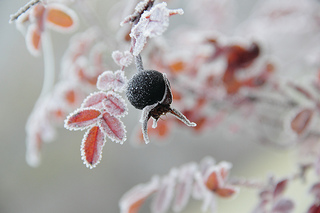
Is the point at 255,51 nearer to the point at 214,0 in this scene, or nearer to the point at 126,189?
the point at 214,0

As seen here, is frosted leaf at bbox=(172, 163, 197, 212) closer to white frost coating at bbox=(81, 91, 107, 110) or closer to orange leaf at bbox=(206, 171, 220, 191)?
orange leaf at bbox=(206, 171, 220, 191)

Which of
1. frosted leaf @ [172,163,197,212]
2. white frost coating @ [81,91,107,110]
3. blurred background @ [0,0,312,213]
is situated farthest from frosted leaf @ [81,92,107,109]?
blurred background @ [0,0,312,213]

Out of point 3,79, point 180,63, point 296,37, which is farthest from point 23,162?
point 296,37

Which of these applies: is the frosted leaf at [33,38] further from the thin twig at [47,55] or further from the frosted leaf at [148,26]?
the frosted leaf at [148,26]

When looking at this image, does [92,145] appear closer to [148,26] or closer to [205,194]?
[148,26]

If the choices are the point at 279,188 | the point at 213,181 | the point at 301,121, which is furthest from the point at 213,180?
the point at 301,121

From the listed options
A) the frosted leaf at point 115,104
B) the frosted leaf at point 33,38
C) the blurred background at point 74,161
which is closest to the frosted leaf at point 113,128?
the frosted leaf at point 115,104
